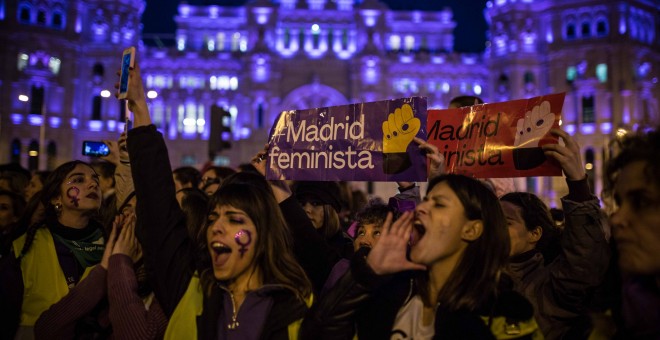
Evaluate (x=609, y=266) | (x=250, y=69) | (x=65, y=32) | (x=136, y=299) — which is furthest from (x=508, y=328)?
(x=65, y=32)

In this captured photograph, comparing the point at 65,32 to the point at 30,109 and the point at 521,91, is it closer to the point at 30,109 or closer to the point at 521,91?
the point at 30,109

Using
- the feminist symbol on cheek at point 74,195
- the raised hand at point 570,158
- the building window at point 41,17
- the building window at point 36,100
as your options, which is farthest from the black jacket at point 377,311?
the building window at point 41,17

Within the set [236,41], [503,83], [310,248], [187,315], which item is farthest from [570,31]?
[187,315]

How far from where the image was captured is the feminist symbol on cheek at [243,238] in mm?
3535

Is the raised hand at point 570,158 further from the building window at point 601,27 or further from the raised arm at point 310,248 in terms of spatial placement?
the building window at point 601,27

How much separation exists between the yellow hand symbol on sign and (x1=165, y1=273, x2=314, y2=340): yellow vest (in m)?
1.62

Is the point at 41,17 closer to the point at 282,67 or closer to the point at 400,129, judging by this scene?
the point at 282,67

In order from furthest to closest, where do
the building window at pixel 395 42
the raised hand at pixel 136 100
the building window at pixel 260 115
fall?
the building window at pixel 395 42
the building window at pixel 260 115
the raised hand at pixel 136 100

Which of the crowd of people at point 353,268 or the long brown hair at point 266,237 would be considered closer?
the crowd of people at point 353,268

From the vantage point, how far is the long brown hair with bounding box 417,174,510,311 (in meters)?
3.15

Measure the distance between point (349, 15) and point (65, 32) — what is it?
2246cm

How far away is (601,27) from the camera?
43.8 metres

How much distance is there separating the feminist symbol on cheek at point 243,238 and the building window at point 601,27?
152 feet

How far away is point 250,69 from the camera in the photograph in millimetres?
45156
